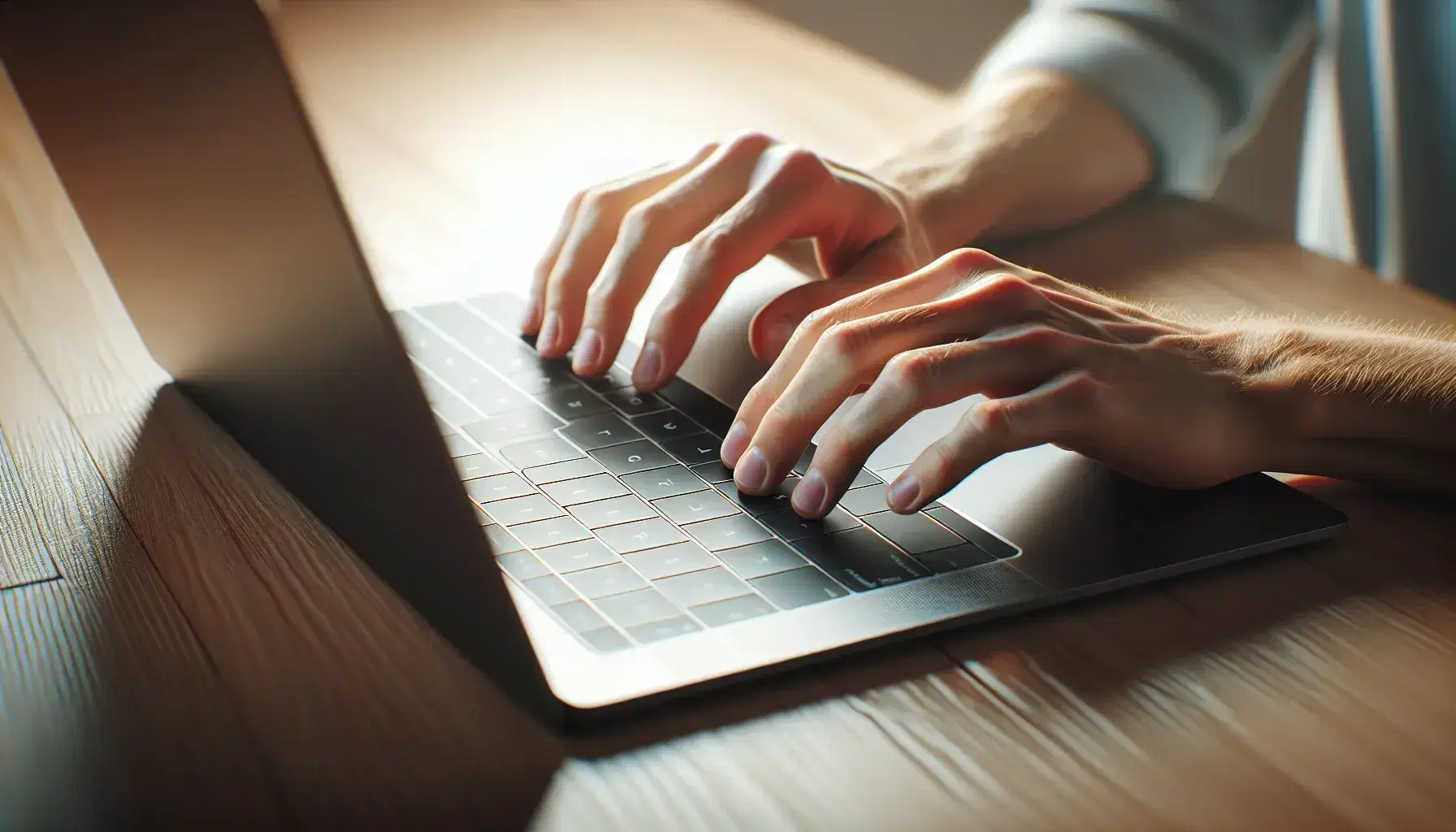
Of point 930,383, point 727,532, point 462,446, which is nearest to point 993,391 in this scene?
point 930,383

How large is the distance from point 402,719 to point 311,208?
169mm

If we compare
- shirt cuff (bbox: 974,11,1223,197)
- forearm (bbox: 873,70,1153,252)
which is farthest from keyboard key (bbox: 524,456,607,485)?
shirt cuff (bbox: 974,11,1223,197)

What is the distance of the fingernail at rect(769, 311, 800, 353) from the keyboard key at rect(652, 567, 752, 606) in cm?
26

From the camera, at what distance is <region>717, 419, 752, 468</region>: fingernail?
0.57 meters

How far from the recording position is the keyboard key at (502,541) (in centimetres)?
49

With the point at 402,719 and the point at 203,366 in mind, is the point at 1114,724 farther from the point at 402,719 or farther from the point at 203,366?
the point at 203,366

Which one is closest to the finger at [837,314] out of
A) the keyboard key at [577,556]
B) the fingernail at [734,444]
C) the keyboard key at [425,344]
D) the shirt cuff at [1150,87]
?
the fingernail at [734,444]

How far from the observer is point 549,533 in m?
0.51

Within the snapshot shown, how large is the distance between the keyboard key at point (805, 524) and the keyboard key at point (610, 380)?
19 cm

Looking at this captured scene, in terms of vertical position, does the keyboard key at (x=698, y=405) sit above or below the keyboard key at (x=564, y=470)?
below

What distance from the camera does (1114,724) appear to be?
41 cm

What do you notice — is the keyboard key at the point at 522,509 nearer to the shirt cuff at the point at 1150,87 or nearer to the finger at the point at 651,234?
the finger at the point at 651,234

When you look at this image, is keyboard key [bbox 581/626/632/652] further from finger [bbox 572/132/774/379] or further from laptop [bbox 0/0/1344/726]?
finger [bbox 572/132/774/379]

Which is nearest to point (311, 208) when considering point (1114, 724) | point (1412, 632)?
point (1114, 724)
